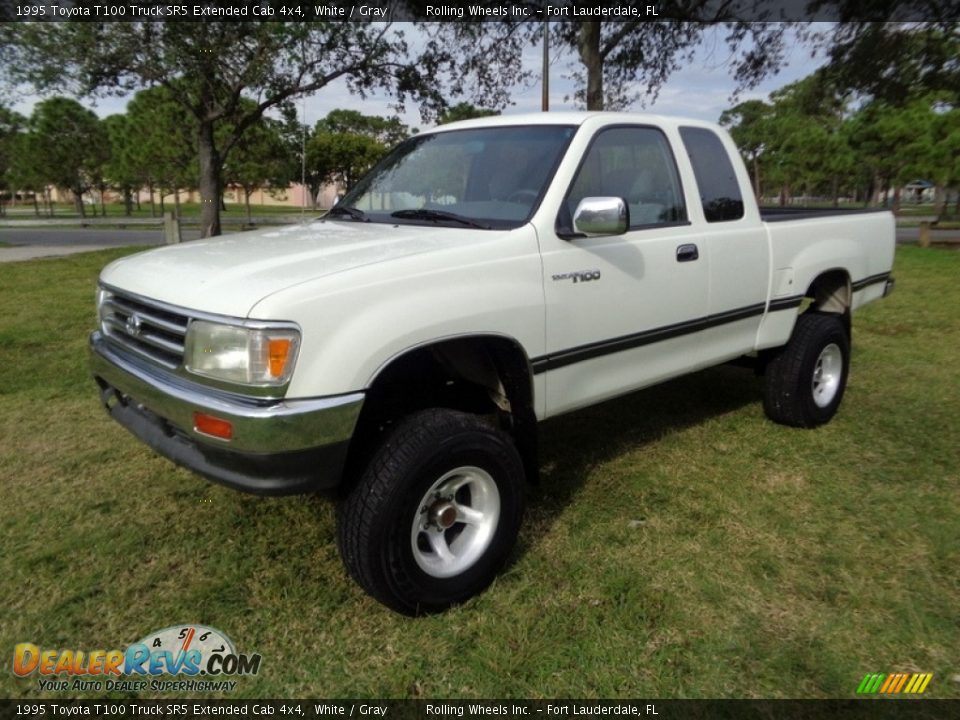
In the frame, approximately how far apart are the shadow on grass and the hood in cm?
146

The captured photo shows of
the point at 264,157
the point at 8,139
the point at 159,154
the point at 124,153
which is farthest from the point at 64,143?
the point at 264,157

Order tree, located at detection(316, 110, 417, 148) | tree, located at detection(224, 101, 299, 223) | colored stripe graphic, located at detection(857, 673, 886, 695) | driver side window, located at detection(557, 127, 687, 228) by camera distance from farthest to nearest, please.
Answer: tree, located at detection(316, 110, 417, 148) → tree, located at detection(224, 101, 299, 223) → driver side window, located at detection(557, 127, 687, 228) → colored stripe graphic, located at detection(857, 673, 886, 695)

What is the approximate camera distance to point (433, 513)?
2672 millimetres

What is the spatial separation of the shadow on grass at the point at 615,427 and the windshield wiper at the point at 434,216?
1402 mm

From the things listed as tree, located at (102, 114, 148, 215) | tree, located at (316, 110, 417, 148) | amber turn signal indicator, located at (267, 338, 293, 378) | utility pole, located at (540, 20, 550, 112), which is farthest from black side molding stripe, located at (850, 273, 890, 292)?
tree, located at (316, 110, 417, 148)

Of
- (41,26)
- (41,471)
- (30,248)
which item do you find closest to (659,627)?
(41,471)

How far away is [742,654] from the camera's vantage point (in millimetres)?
2439

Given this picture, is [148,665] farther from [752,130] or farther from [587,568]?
[752,130]

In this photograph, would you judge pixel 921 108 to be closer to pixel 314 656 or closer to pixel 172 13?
pixel 172 13

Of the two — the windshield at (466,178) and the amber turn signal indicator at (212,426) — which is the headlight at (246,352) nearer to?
the amber turn signal indicator at (212,426)

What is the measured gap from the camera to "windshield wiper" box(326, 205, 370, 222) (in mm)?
3539

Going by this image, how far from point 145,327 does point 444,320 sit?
116 centimetres

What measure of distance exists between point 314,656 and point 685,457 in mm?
2540

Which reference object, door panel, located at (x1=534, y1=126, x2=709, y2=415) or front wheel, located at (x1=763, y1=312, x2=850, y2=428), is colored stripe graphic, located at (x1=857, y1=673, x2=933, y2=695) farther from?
front wheel, located at (x1=763, y1=312, x2=850, y2=428)
